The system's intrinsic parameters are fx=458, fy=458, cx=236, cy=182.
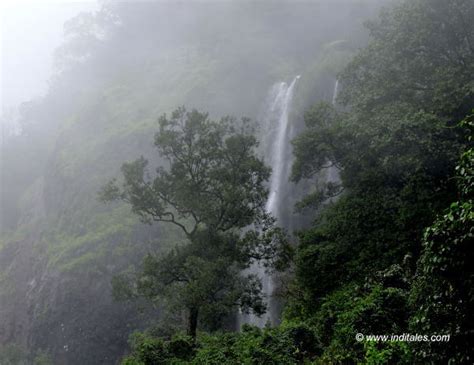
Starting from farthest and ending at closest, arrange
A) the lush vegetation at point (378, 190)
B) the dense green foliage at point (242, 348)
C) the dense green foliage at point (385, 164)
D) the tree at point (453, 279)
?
the dense green foliage at point (385, 164) → the dense green foliage at point (242, 348) → the lush vegetation at point (378, 190) → the tree at point (453, 279)

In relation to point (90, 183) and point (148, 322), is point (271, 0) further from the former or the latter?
point (148, 322)

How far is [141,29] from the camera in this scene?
76.6 meters

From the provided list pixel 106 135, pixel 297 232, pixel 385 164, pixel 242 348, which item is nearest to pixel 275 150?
pixel 297 232

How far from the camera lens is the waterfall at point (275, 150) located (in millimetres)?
30297

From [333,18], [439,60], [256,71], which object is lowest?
[439,60]

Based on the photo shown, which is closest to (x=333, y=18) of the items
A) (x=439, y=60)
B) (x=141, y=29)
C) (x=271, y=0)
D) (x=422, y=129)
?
(x=271, y=0)

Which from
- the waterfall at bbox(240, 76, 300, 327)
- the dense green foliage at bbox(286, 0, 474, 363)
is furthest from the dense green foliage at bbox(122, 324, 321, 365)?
the waterfall at bbox(240, 76, 300, 327)

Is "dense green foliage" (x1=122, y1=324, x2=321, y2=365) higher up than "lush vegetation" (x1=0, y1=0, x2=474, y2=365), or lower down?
lower down

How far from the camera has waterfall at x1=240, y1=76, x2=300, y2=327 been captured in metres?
30.3

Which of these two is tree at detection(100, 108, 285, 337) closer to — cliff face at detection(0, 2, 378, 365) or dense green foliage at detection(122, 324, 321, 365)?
dense green foliage at detection(122, 324, 321, 365)

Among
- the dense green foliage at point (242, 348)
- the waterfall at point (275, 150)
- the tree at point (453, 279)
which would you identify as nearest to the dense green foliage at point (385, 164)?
the dense green foliage at point (242, 348)

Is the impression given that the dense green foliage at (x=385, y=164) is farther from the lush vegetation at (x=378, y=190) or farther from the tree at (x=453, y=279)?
the tree at (x=453, y=279)

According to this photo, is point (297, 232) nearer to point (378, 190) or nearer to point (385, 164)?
point (378, 190)

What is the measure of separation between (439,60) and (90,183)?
37.5 metres
